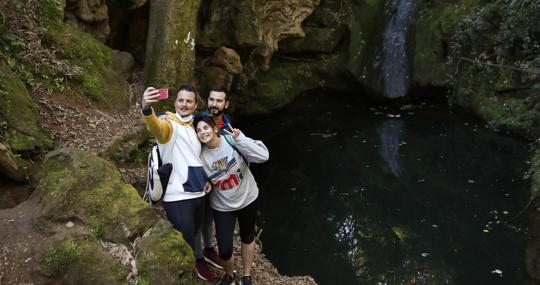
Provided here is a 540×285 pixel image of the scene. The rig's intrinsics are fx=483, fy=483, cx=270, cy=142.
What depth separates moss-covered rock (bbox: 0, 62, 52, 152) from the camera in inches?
171

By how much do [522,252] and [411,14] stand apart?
35.0 feet

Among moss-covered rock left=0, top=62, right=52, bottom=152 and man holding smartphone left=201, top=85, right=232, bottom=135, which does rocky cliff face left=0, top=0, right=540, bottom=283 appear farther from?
man holding smartphone left=201, top=85, right=232, bottom=135

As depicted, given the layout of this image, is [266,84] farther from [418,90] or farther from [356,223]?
[356,223]

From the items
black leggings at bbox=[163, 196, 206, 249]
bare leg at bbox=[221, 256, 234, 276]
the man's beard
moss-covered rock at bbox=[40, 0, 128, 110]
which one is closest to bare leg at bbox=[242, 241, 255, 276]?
bare leg at bbox=[221, 256, 234, 276]

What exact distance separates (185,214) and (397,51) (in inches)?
559

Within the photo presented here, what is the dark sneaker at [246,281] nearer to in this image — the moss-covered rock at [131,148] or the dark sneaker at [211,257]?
the dark sneaker at [211,257]

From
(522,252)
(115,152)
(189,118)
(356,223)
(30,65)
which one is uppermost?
(189,118)

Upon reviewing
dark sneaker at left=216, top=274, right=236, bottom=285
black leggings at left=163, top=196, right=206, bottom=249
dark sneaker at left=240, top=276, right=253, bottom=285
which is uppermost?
black leggings at left=163, top=196, right=206, bottom=249

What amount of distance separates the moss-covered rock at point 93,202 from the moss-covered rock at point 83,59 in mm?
2326

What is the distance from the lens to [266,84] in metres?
15.2

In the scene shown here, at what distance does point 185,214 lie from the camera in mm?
3816

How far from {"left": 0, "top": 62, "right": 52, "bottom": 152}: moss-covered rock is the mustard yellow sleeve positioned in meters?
1.55

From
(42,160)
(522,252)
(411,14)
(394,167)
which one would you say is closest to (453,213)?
(522,252)

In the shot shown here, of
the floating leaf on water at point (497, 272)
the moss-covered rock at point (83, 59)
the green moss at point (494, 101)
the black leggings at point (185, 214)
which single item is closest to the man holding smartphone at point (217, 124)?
the black leggings at point (185, 214)
